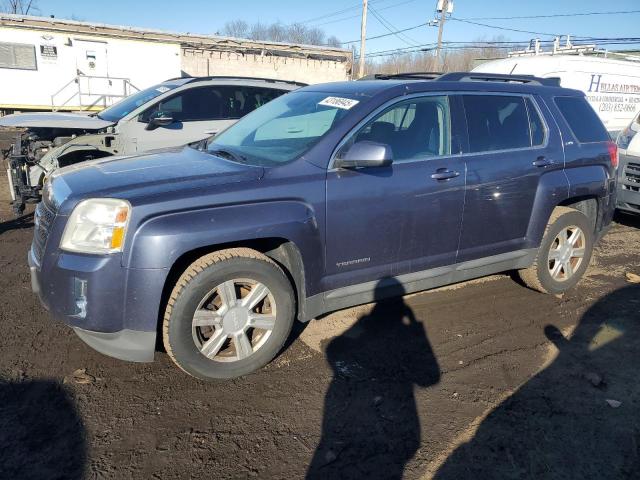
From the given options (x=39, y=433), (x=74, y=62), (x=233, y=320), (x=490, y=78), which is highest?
(x=74, y=62)

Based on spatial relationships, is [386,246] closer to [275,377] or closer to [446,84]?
[275,377]

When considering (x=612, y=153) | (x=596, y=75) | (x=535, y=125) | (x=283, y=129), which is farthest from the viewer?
(x=596, y=75)

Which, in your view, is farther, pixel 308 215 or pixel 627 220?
pixel 627 220

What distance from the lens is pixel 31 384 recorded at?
305cm

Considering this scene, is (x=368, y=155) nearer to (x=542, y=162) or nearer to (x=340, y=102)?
(x=340, y=102)

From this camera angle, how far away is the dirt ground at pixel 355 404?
2518 millimetres

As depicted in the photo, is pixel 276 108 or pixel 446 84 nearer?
pixel 446 84

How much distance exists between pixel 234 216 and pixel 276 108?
1.70 metres

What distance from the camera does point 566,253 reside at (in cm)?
471

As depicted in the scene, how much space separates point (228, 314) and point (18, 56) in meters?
20.5

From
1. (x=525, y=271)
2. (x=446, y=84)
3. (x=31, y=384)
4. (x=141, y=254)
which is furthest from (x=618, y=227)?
(x=31, y=384)

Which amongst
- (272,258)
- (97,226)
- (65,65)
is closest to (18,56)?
(65,65)

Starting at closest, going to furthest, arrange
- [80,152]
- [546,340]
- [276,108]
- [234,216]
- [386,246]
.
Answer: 1. [234,216]
2. [386,246]
3. [546,340]
4. [276,108]
5. [80,152]

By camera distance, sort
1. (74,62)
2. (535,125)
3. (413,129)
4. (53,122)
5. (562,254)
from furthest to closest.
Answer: (74,62), (53,122), (562,254), (535,125), (413,129)
